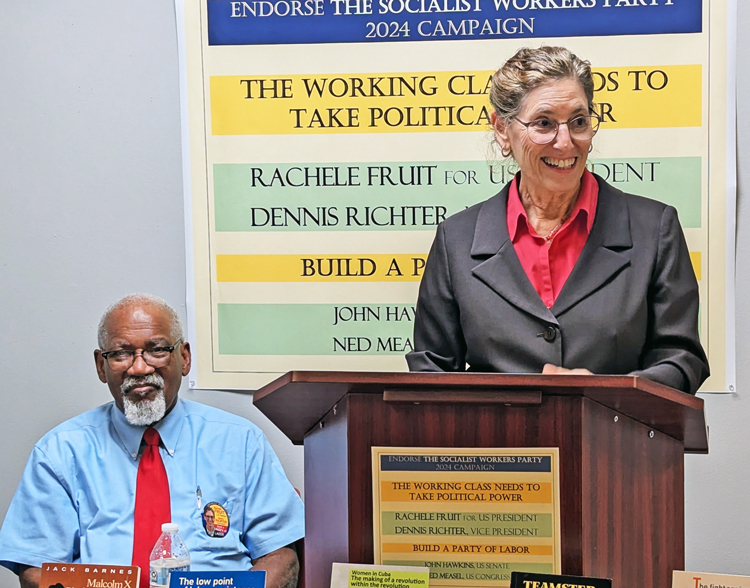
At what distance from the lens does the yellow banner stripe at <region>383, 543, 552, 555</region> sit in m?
1.09

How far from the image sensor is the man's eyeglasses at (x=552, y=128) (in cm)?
209

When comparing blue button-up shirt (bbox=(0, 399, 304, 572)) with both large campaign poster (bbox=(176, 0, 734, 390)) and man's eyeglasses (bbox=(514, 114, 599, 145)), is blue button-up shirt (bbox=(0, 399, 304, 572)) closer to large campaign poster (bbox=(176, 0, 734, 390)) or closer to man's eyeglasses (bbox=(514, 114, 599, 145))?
large campaign poster (bbox=(176, 0, 734, 390))

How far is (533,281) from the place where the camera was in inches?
80.7

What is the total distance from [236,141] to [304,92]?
29 cm

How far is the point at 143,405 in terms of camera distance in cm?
239

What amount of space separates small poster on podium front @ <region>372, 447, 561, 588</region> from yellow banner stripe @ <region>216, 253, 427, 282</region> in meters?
1.83

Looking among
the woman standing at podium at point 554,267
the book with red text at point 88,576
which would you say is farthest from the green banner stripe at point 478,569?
the woman standing at podium at point 554,267

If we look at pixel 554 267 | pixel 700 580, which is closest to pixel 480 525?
pixel 700 580

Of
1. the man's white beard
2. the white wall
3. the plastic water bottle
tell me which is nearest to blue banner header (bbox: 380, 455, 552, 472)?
the plastic water bottle

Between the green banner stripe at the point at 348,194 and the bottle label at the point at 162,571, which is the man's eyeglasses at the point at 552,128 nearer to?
the green banner stripe at the point at 348,194

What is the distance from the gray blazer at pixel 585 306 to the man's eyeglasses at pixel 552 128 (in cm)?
18

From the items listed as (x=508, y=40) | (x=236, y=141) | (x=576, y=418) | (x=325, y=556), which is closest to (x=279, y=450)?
(x=236, y=141)

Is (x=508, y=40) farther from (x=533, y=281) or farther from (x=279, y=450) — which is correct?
(x=279, y=450)

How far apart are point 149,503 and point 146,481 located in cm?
6
